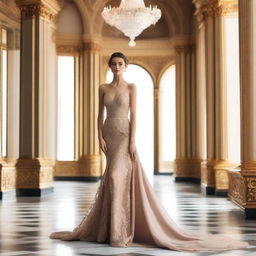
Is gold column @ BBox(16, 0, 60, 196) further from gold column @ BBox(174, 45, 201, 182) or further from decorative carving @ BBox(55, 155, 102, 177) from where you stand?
gold column @ BBox(174, 45, 201, 182)

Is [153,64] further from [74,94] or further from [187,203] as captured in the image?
[187,203]

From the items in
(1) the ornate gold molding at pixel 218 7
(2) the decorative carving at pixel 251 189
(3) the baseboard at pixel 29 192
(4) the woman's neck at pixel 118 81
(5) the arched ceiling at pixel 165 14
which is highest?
(5) the arched ceiling at pixel 165 14

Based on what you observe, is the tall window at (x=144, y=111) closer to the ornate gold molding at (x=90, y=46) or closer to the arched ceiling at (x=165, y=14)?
the arched ceiling at (x=165, y=14)

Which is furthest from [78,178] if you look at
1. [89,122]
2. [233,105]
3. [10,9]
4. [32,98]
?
[233,105]

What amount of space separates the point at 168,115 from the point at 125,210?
60.6 feet

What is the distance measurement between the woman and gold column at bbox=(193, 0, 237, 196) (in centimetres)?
789

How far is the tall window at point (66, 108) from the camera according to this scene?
22766 millimetres

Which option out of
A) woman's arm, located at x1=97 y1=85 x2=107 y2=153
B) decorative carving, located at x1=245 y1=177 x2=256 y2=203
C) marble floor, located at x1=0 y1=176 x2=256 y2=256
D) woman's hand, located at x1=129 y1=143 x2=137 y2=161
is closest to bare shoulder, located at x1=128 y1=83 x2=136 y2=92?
woman's arm, located at x1=97 y1=85 x2=107 y2=153

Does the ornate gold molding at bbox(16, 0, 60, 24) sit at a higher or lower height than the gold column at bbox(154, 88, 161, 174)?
higher

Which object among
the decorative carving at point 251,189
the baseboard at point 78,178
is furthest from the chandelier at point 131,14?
the decorative carving at point 251,189

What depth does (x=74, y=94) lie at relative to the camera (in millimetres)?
22750

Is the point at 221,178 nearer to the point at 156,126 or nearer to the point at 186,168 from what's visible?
the point at 186,168

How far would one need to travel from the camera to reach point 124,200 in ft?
21.7

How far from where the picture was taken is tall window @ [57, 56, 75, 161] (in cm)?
2277
